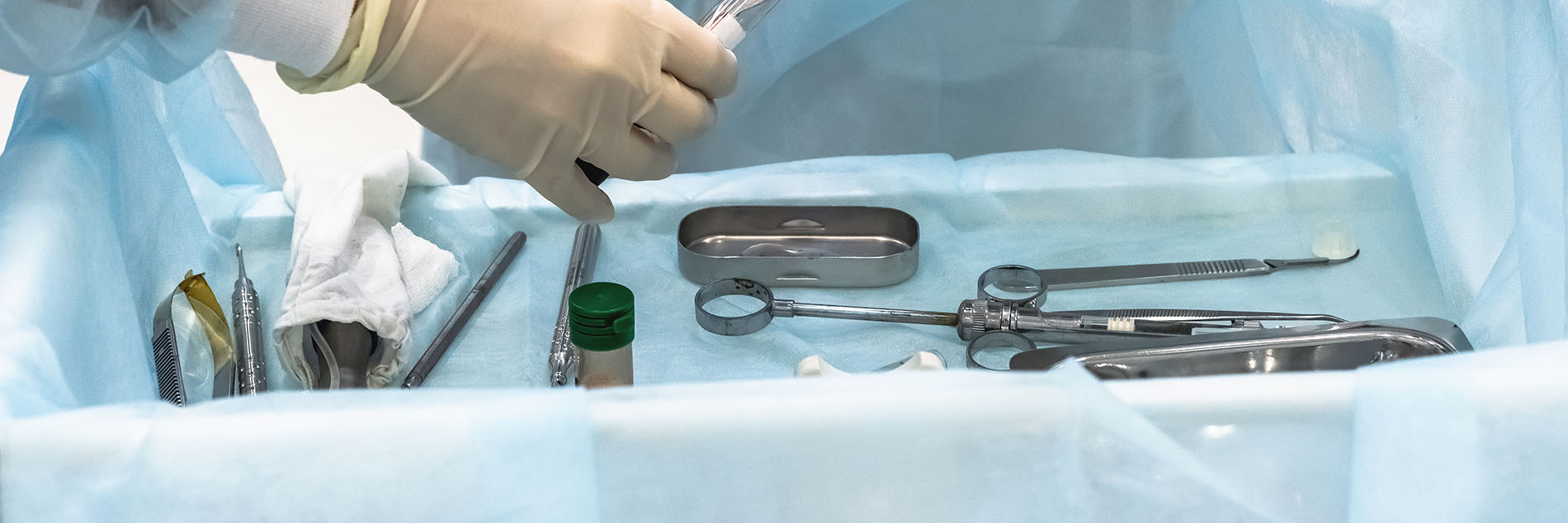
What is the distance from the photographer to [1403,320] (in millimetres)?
652

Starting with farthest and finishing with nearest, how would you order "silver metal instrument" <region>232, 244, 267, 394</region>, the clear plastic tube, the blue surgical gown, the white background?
the white background, the clear plastic tube, "silver metal instrument" <region>232, 244, 267, 394</region>, the blue surgical gown

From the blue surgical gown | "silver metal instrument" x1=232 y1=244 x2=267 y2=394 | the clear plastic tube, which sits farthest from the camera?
the clear plastic tube

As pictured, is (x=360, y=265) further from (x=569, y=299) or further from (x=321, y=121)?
(x=321, y=121)

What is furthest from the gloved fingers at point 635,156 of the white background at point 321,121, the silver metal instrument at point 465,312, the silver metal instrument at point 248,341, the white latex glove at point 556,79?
the white background at point 321,121

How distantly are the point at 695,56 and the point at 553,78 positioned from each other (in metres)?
0.10

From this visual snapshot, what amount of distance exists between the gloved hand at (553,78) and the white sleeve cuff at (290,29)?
15mm

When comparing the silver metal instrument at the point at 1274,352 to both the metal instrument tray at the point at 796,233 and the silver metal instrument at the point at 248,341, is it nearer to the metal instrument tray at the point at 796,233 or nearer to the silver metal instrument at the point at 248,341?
the metal instrument tray at the point at 796,233

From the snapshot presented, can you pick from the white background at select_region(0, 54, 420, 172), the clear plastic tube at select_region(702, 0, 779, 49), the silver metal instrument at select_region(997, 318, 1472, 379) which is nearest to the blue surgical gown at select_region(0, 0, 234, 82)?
the clear plastic tube at select_region(702, 0, 779, 49)

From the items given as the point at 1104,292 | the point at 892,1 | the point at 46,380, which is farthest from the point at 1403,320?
the point at 46,380

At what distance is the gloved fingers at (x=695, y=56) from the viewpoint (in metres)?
0.69

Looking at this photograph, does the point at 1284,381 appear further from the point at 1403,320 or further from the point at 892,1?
the point at 892,1

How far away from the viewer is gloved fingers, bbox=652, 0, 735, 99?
69cm

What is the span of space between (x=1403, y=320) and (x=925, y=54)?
48 cm

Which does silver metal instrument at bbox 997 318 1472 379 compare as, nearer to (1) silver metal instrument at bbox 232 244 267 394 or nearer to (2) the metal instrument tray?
(2) the metal instrument tray
